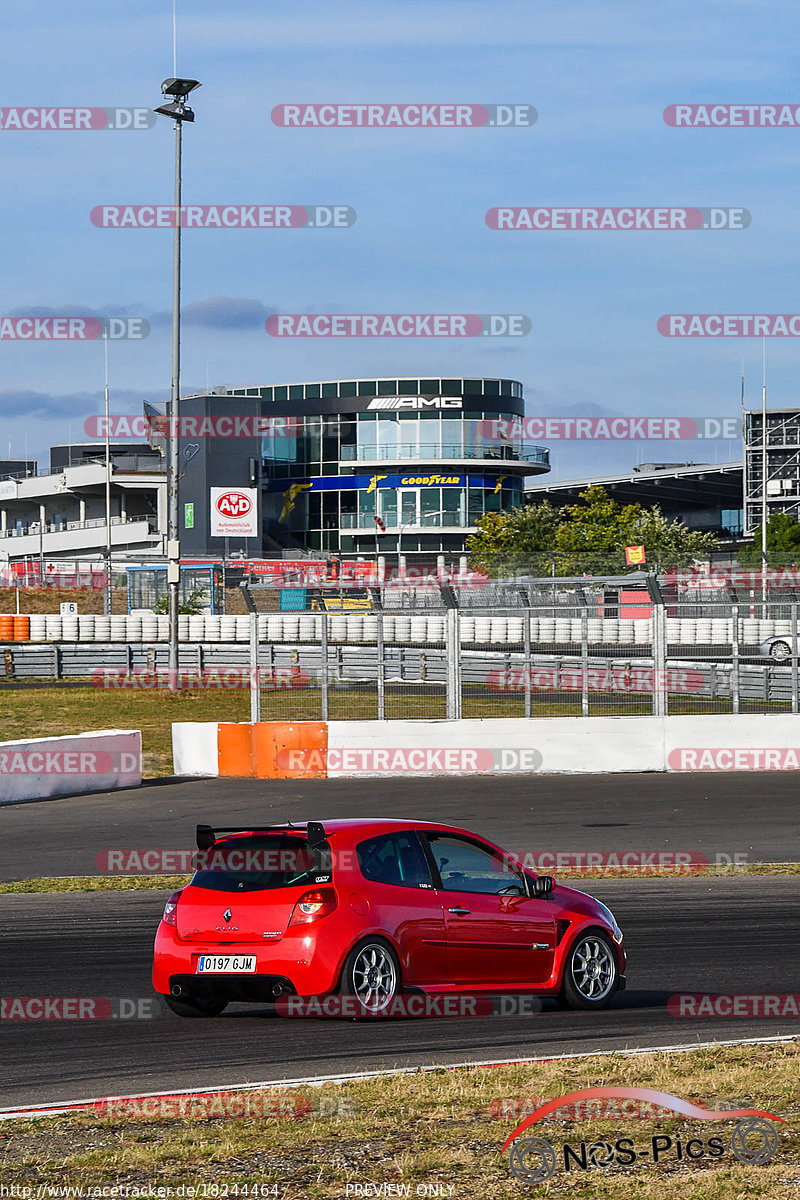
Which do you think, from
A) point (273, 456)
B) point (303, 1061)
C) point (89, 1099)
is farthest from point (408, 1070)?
point (273, 456)

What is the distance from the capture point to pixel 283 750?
22938mm

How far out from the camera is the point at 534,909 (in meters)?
9.21

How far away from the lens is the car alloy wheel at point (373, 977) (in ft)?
27.4

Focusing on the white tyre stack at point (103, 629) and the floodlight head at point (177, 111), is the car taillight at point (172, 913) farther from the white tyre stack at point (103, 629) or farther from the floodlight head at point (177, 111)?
the white tyre stack at point (103, 629)

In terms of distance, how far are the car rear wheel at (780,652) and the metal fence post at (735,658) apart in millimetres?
737

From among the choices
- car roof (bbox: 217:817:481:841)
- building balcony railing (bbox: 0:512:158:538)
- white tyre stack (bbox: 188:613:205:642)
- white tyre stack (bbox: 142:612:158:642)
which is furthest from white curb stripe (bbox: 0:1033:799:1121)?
building balcony railing (bbox: 0:512:158:538)

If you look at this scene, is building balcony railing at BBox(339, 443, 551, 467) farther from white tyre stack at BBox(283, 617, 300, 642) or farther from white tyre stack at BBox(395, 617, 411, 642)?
white tyre stack at BBox(395, 617, 411, 642)

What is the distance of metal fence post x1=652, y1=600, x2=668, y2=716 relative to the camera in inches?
888

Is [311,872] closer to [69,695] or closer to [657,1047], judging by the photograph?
[657,1047]

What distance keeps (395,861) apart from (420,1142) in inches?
126

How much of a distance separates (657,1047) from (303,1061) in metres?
1.86

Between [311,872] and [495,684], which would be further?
[495,684]

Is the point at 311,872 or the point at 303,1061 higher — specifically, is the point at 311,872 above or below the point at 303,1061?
above

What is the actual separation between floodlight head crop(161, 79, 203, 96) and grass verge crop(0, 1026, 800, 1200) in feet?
89.1
